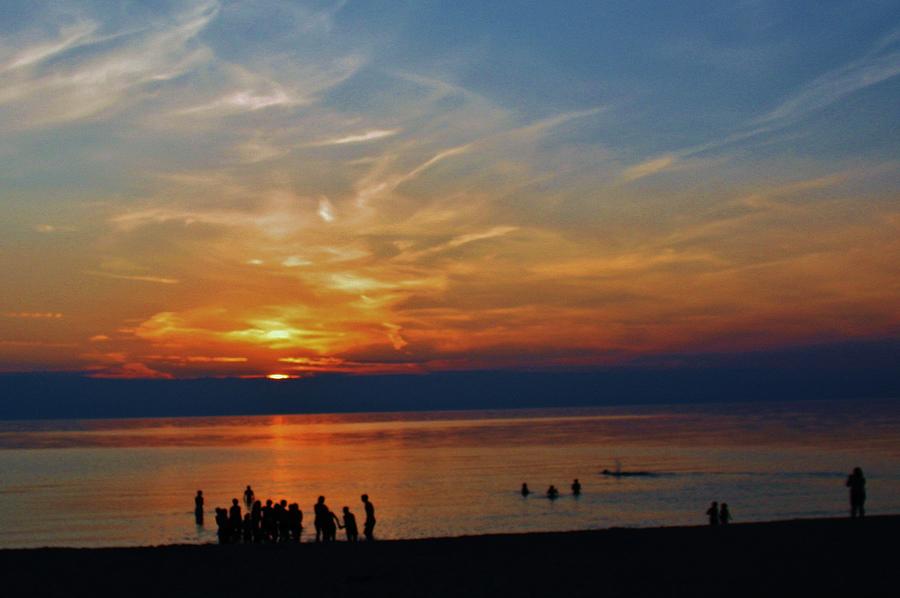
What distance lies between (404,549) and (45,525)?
3423cm

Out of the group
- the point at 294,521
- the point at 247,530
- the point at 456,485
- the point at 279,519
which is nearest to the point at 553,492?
the point at 456,485

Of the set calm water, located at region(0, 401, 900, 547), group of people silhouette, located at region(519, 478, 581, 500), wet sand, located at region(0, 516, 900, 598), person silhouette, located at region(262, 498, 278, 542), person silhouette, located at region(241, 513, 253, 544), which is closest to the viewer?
wet sand, located at region(0, 516, 900, 598)

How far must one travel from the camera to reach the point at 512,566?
19.0 metres

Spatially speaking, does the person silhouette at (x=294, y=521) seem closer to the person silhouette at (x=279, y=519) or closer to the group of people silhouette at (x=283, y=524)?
the group of people silhouette at (x=283, y=524)

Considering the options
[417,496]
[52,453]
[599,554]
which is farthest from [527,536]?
[52,453]

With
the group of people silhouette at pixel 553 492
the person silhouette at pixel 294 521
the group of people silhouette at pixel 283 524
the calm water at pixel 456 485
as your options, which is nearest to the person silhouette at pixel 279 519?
the group of people silhouette at pixel 283 524

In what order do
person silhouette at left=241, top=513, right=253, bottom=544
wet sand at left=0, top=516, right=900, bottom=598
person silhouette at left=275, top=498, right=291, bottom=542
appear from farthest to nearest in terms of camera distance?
1. person silhouette at left=241, top=513, right=253, bottom=544
2. person silhouette at left=275, top=498, right=291, bottom=542
3. wet sand at left=0, top=516, right=900, bottom=598

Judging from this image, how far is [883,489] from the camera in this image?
56938 mm

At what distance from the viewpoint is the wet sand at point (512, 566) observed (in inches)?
659

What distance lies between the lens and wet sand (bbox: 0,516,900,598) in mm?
16750

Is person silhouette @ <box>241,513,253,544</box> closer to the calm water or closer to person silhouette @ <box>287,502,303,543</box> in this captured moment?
person silhouette @ <box>287,502,303,543</box>

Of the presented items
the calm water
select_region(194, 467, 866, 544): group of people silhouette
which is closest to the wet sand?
select_region(194, 467, 866, 544): group of people silhouette

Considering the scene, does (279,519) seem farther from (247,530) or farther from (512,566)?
(512,566)

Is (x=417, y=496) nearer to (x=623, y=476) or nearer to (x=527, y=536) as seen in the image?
(x=623, y=476)
